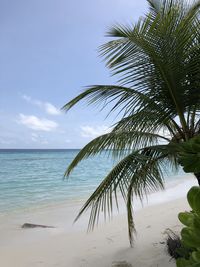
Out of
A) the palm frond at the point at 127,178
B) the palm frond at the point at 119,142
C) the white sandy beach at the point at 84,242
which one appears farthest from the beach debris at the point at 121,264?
the palm frond at the point at 119,142

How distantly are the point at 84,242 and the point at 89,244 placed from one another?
0.22 meters

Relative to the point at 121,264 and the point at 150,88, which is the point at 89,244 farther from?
the point at 150,88

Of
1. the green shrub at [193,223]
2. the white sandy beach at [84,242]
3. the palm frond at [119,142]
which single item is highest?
the palm frond at [119,142]

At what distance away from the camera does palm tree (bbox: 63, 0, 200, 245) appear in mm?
3232

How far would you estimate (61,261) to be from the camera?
14.6 ft

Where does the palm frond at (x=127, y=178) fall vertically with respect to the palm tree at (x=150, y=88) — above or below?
below

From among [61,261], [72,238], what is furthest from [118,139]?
[72,238]

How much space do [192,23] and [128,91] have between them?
1040 mm

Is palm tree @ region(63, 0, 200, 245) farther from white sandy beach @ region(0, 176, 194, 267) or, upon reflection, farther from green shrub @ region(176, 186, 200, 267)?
green shrub @ region(176, 186, 200, 267)

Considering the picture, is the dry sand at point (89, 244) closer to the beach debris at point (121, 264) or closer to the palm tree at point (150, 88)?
the beach debris at point (121, 264)

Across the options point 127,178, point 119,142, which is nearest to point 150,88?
point 119,142

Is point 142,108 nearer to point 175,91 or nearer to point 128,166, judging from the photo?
point 175,91

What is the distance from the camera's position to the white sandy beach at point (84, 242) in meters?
4.34

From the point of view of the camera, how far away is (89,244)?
5238 millimetres
